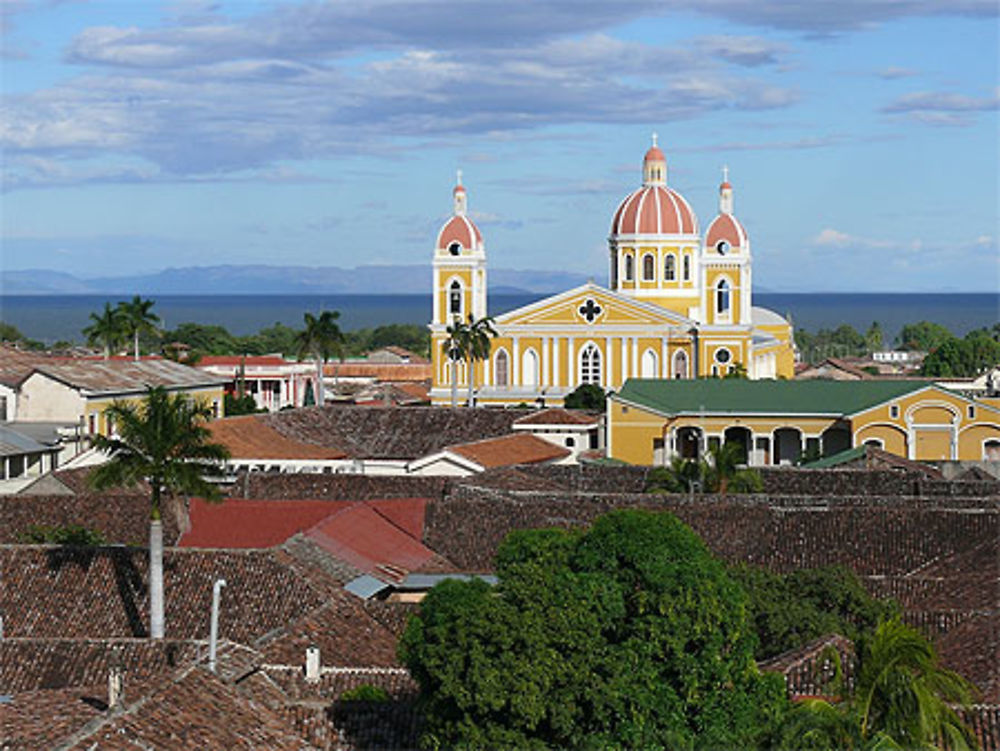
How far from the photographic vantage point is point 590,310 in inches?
3095

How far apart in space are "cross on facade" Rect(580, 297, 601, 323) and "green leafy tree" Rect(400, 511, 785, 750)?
5837cm

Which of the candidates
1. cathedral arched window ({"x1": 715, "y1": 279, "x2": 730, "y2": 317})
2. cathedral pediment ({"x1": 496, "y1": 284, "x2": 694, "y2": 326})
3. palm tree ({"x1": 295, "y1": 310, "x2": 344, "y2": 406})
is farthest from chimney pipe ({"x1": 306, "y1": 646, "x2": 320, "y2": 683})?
cathedral arched window ({"x1": 715, "y1": 279, "x2": 730, "y2": 317})

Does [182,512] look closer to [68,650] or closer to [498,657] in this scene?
[68,650]

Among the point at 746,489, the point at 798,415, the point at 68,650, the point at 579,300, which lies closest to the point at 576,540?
the point at 68,650

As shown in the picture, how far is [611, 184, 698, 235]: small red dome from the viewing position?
81.4m

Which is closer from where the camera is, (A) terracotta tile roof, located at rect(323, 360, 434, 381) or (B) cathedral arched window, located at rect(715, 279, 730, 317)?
(B) cathedral arched window, located at rect(715, 279, 730, 317)

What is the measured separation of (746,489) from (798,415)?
1916 cm

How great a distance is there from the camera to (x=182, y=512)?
33.0m

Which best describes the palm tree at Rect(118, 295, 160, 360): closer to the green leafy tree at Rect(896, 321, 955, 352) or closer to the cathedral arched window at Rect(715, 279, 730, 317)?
the cathedral arched window at Rect(715, 279, 730, 317)

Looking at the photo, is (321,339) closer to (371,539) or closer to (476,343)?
(476,343)

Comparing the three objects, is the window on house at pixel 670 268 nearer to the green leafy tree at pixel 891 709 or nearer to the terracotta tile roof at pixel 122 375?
the terracotta tile roof at pixel 122 375

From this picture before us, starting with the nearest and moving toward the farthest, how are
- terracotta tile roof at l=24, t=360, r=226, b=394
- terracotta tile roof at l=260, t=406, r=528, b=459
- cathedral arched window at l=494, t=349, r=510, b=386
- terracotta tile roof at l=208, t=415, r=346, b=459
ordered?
terracotta tile roof at l=208, t=415, r=346, b=459 → terracotta tile roof at l=260, t=406, r=528, b=459 → terracotta tile roof at l=24, t=360, r=226, b=394 → cathedral arched window at l=494, t=349, r=510, b=386

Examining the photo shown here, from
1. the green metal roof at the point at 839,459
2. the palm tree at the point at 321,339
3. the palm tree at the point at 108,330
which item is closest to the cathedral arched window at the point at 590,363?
the palm tree at the point at 321,339

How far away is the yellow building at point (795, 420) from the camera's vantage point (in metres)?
58.1
